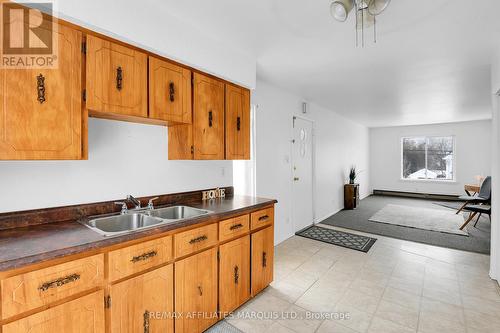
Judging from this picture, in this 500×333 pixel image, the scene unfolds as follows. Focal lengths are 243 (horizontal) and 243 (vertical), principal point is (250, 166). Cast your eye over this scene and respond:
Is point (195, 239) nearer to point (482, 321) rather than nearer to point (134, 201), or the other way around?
point (134, 201)

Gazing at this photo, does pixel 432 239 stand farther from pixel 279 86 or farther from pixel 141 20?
pixel 141 20

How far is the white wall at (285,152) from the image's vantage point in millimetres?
3545

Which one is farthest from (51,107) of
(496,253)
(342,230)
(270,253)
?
(342,230)

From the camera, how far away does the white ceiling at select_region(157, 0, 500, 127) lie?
72.2 inches

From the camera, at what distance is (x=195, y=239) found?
5.88 feet

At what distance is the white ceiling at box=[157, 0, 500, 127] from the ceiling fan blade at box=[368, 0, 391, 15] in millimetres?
197

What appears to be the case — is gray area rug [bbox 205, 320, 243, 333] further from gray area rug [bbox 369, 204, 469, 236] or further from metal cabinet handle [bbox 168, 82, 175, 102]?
gray area rug [bbox 369, 204, 469, 236]

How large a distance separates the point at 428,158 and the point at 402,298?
722 cm

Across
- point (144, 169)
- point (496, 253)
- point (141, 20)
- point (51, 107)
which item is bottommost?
point (496, 253)

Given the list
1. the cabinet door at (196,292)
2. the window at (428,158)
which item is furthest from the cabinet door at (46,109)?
the window at (428,158)

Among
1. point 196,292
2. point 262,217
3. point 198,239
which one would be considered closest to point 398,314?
point 262,217

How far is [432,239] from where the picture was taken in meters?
4.04

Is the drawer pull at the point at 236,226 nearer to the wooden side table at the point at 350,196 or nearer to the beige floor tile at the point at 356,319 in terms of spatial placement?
the beige floor tile at the point at 356,319

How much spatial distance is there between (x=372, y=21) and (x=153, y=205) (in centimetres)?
241
